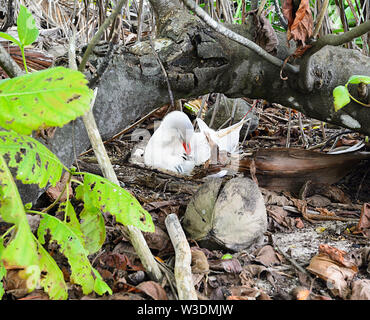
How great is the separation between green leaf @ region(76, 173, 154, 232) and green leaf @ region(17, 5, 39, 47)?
391mm

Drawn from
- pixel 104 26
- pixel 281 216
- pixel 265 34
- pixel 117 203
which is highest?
pixel 104 26

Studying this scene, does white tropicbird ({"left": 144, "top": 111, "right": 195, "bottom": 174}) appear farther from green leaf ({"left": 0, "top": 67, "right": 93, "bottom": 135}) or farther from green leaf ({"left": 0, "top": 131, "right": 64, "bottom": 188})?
green leaf ({"left": 0, "top": 67, "right": 93, "bottom": 135})

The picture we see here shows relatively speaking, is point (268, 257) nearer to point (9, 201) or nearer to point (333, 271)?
point (333, 271)

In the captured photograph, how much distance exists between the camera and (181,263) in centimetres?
110

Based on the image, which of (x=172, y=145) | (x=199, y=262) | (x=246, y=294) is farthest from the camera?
(x=172, y=145)

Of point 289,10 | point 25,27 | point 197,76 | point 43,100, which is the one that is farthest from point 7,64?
point 289,10

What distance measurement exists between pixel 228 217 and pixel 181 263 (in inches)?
12.4

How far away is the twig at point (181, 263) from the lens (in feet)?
3.22

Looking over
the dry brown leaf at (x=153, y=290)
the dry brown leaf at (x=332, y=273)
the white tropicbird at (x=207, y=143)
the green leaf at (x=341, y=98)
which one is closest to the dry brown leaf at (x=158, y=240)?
the dry brown leaf at (x=153, y=290)

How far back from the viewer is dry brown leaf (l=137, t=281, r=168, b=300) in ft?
3.30
